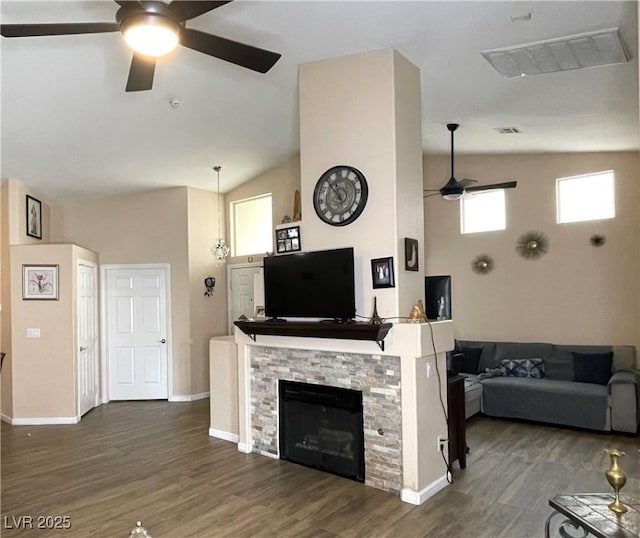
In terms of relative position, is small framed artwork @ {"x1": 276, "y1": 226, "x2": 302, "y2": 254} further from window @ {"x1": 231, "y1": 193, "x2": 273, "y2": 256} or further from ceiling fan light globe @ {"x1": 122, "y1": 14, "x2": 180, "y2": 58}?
window @ {"x1": 231, "y1": 193, "x2": 273, "y2": 256}

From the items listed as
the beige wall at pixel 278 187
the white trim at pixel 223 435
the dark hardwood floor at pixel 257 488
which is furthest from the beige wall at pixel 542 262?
the white trim at pixel 223 435

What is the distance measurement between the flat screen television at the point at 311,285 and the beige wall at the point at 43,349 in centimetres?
323

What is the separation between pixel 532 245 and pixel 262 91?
13.6 feet

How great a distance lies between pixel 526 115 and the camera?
501 cm

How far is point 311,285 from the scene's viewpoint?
13.4 feet

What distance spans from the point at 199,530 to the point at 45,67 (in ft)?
11.7

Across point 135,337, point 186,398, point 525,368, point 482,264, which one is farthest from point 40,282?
point 525,368

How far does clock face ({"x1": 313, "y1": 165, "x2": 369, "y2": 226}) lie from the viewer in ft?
13.3

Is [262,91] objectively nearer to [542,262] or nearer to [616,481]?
[616,481]

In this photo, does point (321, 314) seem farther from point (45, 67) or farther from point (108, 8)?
point (45, 67)

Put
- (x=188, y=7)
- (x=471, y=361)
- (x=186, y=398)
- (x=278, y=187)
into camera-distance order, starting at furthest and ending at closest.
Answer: (x=278, y=187) → (x=186, y=398) → (x=471, y=361) → (x=188, y=7)

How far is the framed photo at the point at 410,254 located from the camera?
12.9ft

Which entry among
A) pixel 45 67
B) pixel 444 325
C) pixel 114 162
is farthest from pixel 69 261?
pixel 444 325

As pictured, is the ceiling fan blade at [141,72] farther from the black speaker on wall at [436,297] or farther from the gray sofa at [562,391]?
the gray sofa at [562,391]
